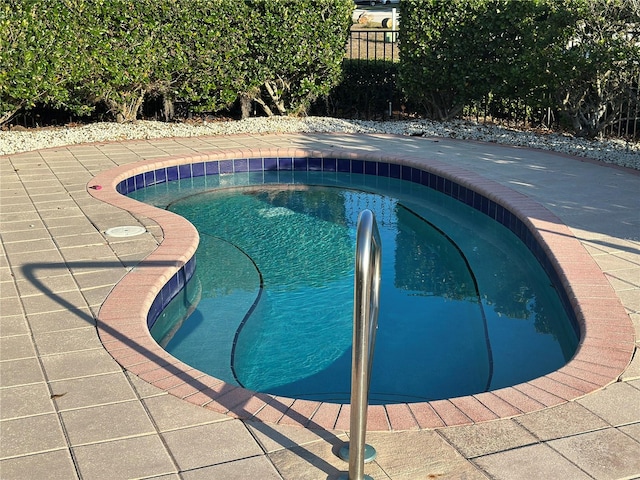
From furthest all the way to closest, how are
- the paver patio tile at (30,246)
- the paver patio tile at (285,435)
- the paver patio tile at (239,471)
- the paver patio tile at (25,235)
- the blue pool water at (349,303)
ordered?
the paver patio tile at (25,235) → the paver patio tile at (30,246) → the blue pool water at (349,303) → the paver patio tile at (285,435) → the paver patio tile at (239,471)

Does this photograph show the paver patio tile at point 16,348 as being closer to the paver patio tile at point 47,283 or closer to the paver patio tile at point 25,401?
the paver patio tile at point 25,401

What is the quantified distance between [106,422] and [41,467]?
0.41 m

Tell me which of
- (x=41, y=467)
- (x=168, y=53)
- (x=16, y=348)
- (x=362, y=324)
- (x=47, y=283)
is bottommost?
(x=41, y=467)

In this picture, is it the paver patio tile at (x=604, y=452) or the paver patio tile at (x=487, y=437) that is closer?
the paver patio tile at (x=604, y=452)

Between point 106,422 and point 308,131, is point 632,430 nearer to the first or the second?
point 106,422

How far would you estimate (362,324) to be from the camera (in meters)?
2.69

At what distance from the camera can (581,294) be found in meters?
4.97

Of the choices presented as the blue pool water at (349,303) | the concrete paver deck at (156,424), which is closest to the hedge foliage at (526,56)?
the blue pool water at (349,303)

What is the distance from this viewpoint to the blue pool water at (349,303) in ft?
16.1

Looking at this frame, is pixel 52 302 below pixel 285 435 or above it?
→ above

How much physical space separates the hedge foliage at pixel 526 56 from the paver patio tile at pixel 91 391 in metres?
8.21

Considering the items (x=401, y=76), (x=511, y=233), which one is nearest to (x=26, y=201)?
(x=511, y=233)

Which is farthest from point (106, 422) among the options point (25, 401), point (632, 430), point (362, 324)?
point (632, 430)

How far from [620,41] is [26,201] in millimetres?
7637
